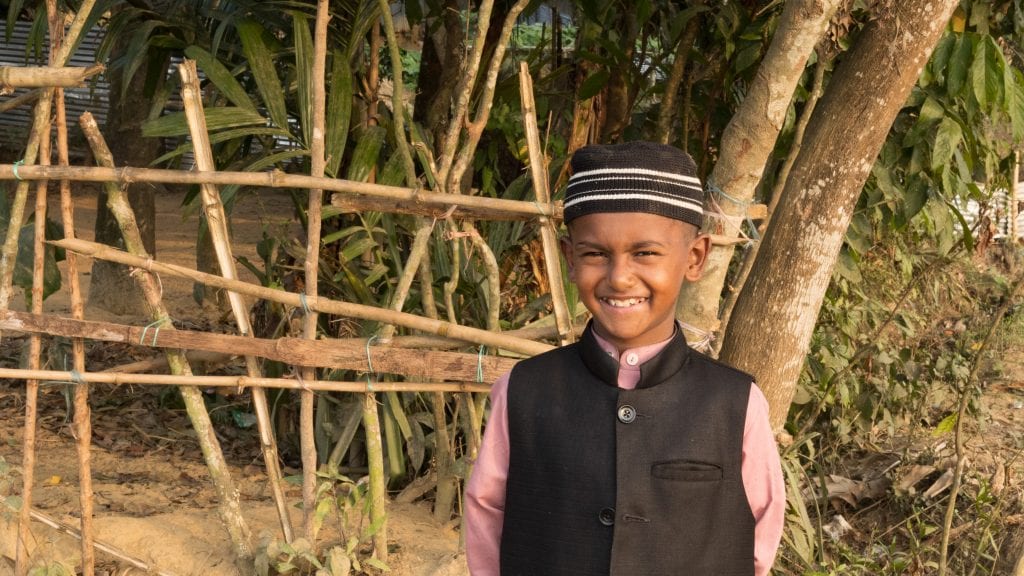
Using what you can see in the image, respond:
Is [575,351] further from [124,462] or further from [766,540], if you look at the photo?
[124,462]

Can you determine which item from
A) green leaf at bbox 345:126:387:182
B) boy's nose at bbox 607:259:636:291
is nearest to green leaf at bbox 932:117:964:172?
green leaf at bbox 345:126:387:182

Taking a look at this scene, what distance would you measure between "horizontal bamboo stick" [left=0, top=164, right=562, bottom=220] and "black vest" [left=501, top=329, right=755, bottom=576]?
0.95m

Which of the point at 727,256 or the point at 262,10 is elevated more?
the point at 262,10

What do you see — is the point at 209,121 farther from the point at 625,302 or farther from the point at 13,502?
the point at 625,302

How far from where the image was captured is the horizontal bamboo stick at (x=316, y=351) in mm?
2666

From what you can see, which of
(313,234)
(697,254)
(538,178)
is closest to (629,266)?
(697,254)

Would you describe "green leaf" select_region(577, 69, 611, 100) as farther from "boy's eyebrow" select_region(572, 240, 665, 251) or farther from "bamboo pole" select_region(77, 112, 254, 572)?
"boy's eyebrow" select_region(572, 240, 665, 251)

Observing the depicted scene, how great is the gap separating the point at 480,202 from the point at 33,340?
1.26 meters

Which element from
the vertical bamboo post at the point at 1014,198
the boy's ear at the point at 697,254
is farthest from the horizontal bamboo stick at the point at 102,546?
the vertical bamboo post at the point at 1014,198

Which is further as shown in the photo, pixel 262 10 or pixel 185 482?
pixel 185 482

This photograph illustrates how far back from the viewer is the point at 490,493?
1687mm

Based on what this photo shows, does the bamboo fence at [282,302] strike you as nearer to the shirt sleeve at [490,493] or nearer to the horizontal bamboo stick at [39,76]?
the horizontal bamboo stick at [39,76]

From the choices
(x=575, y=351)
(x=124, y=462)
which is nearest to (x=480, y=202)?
(x=575, y=351)

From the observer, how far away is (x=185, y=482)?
380cm
